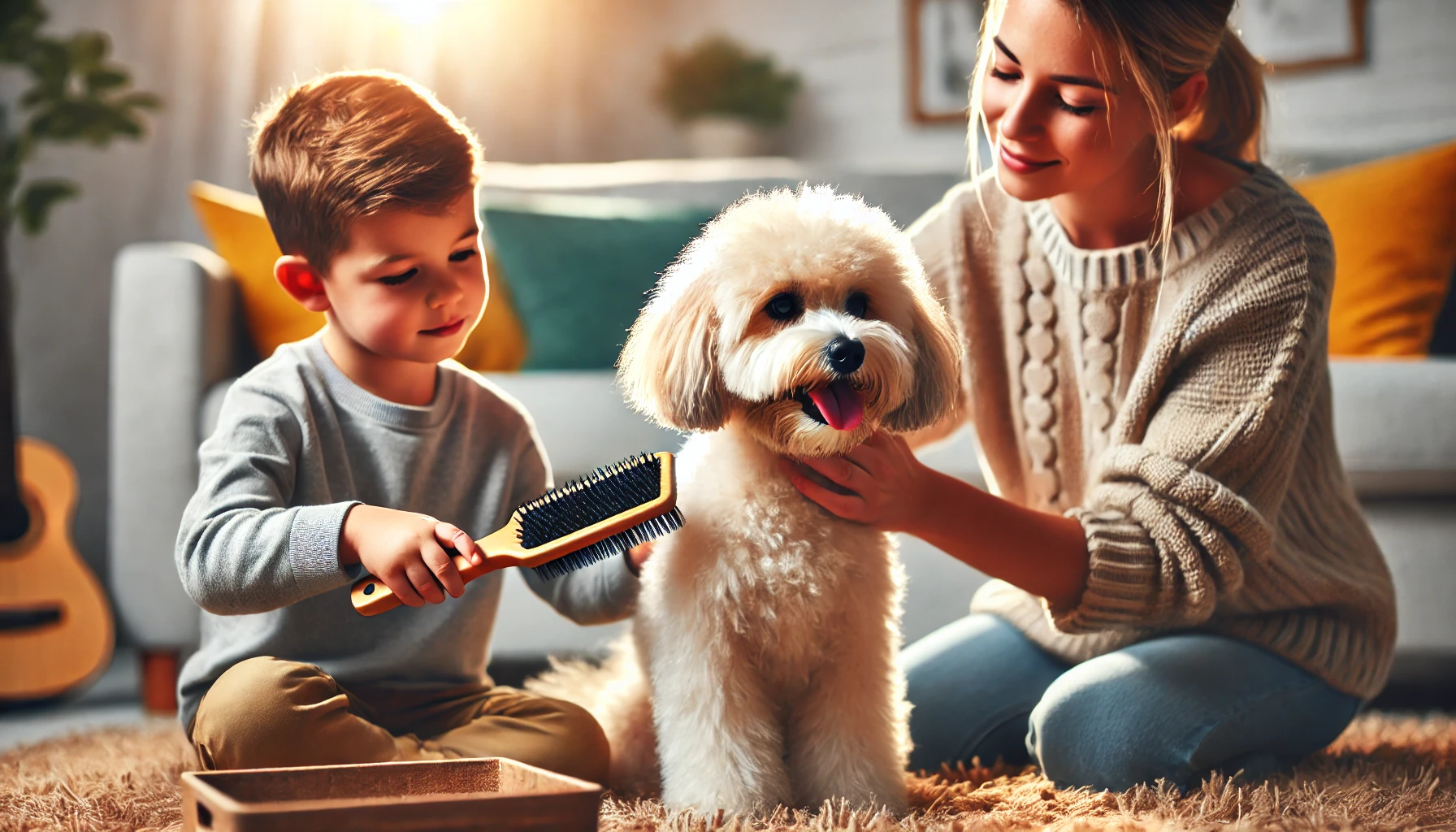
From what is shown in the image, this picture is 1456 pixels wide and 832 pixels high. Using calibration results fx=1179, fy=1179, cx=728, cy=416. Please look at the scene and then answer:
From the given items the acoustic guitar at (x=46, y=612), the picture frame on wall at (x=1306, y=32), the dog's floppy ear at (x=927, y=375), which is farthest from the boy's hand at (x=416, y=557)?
the picture frame on wall at (x=1306, y=32)

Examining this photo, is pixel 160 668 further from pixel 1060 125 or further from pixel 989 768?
pixel 1060 125

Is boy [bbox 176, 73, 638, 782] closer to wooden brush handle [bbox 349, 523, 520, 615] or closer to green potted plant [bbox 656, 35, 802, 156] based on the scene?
wooden brush handle [bbox 349, 523, 520, 615]

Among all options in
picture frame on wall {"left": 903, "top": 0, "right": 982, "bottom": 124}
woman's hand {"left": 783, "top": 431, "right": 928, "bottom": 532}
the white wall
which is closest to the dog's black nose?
woman's hand {"left": 783, "top": 431, "right": 928, "bottom": 532}

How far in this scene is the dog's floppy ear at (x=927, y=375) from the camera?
1.07 metres

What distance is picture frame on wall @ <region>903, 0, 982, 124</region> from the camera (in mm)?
3770

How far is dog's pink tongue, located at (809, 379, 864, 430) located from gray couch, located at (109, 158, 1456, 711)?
0.89 metres

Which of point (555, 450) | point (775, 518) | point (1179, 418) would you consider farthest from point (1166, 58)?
point (555, 450)

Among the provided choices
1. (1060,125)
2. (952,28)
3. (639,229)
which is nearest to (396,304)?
(1060,125)

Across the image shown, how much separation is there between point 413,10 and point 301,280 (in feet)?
8.96

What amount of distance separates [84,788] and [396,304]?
26.6 inches

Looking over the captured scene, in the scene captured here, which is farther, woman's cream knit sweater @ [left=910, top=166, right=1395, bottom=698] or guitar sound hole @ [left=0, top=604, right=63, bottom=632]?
guitar sound hole @ [left=0, top=604, right=63, bottom=632]

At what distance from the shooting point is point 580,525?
3.20 ft

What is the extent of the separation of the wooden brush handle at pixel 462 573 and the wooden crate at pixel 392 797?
13 cm

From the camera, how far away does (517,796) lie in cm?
81
